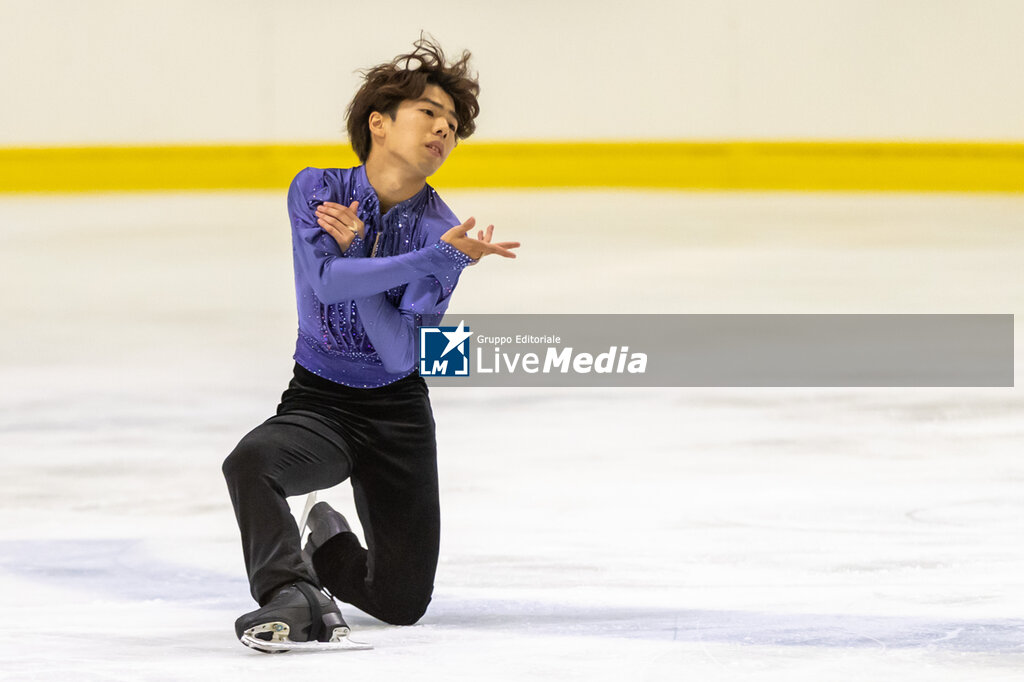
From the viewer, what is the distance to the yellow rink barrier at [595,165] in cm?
621

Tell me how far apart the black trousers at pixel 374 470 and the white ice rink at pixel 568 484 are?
7 centimetres

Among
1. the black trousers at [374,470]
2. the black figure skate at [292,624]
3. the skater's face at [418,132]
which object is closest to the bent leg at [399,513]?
the black trousers at [374,470]

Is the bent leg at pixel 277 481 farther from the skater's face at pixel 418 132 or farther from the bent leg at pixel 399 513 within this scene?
the skater's face at pixel 418 132

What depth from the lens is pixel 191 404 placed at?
3.51 m

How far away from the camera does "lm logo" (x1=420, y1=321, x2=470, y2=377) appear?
7.05ft

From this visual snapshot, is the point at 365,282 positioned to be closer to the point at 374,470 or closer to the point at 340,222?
the point at 340,222

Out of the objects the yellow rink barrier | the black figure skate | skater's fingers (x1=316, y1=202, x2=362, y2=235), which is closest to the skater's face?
skater's fingers (x1=316, y1=202, x2=362, y2=235)

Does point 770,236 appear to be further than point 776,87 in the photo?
No

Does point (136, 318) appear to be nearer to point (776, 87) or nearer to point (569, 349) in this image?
point (569, 349)

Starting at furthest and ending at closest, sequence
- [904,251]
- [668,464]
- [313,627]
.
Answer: [904,251], [668,464], [313,627]

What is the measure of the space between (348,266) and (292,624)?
18.7 inches

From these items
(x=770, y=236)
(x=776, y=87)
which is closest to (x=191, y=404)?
(x=770, y=236)

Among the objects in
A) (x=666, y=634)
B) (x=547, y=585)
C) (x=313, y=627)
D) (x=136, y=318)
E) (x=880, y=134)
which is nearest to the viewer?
(x=313, y=627)

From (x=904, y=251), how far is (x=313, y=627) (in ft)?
12.6
